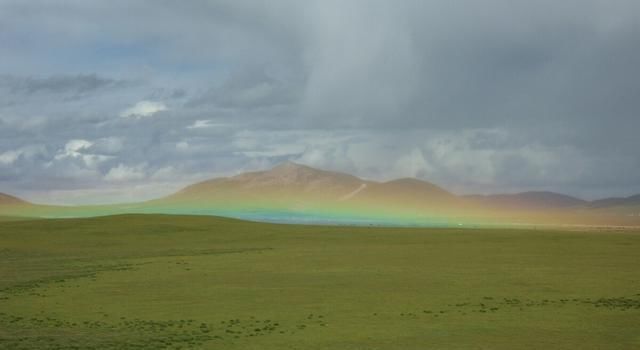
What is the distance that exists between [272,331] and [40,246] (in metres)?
57.7

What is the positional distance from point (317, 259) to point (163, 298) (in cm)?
2377

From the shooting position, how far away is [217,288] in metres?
37.8

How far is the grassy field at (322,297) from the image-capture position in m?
23.6

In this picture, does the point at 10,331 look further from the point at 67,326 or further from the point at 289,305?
the point at 289,305

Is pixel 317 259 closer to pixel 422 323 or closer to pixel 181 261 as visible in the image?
pixel 181 261

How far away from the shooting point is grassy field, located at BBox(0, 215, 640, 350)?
23.6m

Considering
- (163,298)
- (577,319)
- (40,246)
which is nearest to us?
(577,319)

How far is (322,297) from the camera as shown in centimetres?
3378

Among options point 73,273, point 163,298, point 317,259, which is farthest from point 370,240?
point 163,298

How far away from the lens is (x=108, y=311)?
1189 inches

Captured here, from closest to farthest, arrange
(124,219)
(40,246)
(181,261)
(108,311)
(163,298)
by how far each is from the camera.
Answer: (108,311), (163,298), (181,261), (40,246), (124,219)

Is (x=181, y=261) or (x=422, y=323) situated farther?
(x=181, y=261)

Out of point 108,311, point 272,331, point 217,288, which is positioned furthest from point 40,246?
point 272,331

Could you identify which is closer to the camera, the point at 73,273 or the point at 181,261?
the point at 73,273
